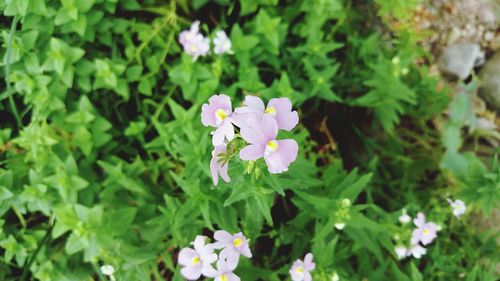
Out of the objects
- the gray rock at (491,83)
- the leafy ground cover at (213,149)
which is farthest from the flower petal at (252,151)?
the gray rock at (491,83)

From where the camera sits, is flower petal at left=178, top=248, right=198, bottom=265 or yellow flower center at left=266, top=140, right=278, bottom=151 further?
flower petal at left=178, top=248, right=198, bottom=265

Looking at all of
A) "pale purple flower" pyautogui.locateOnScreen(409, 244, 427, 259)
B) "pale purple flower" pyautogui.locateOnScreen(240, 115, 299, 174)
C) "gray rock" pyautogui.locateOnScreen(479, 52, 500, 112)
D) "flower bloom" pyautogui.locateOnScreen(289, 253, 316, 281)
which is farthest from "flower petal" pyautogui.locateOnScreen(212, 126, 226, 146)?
"gray rock" pyautogui.locateOnScreen(479, 52, 500, 112)

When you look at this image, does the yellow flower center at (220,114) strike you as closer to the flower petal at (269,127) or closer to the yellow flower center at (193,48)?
the flower petal at (269,127)

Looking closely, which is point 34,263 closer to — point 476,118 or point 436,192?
point 436,192

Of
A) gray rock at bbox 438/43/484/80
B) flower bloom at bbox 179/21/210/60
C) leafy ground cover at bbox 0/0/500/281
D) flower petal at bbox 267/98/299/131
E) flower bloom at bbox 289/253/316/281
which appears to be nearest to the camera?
flower petal at bbox 267/98/299/131

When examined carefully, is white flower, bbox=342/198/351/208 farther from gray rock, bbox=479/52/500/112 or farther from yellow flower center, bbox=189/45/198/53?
gray rock, bbox=479/52/500/112

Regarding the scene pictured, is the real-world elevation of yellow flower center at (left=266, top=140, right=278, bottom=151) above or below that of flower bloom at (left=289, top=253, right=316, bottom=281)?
above

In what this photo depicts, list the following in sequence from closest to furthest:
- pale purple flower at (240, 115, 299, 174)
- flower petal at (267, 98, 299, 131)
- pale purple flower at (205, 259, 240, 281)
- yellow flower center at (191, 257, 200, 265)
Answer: pale purple flower at (240, 115, 299, 174) → flower petal at (267, 98, 299, 131) → pale purple flower at (205, 259, 240, 281) → yellow flower center at (191, 257, 200, 265)

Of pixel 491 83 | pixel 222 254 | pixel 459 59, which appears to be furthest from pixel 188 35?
pixel 491 83
